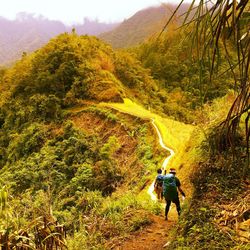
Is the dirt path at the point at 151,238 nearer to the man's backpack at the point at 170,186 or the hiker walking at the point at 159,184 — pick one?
the man's backpack at the point at 170,186

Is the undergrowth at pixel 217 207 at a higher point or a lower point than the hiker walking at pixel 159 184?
higher

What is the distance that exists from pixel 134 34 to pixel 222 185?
273 ft

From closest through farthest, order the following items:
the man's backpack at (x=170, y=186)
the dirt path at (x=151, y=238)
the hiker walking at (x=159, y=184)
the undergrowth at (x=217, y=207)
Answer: the undergrowth at (x=217, y=207), the dirt path at (x=151, y=238), the man's backpack at (x=170, y=186), the hiker walking at (x=159, y=184)

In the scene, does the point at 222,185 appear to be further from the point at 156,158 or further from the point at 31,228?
the point at 156,158

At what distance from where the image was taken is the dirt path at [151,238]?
282 inches

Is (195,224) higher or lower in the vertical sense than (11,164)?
higher

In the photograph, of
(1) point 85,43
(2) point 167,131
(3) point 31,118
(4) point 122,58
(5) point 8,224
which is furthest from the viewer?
(4) point 122,58

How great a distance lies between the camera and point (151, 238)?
749 centimetres

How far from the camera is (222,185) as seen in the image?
5.75m

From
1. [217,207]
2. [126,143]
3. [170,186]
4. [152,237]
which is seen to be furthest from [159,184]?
[126,143]

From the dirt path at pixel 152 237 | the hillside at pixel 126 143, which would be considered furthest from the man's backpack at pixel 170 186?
the dirt path at pixel 152 237

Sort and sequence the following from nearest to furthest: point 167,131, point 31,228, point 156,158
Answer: point 31,228 < point 156,158 < point 167,131

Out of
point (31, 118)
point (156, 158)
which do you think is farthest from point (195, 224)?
point (31, 118)

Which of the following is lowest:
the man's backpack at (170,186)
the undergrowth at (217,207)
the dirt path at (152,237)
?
the dirt path at (152,237)
